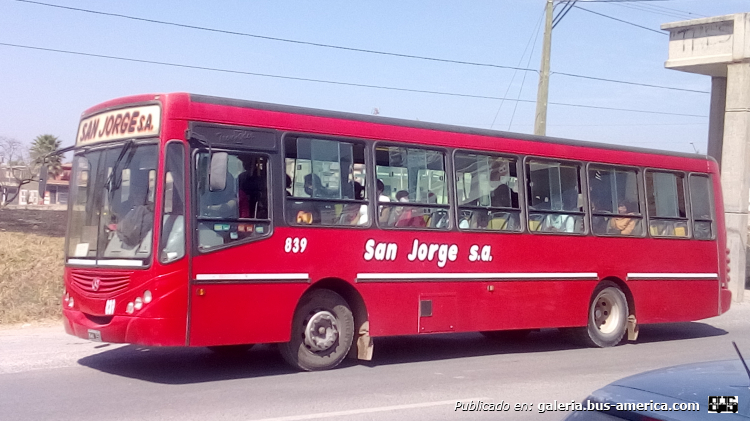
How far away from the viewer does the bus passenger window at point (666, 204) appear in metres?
13.3

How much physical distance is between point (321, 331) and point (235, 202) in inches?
75.0

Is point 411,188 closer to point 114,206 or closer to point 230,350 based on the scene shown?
point 230,350

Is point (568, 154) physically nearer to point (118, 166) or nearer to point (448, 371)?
point (448, 371)

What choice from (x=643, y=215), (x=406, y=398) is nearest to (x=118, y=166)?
(x=406, y=398)

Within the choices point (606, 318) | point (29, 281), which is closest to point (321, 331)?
point (606, 318)

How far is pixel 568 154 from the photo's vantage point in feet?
40.3

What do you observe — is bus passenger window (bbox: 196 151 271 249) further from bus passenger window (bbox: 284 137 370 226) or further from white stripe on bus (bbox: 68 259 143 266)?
white stripe on bus (bbox: 68 259 143 266)

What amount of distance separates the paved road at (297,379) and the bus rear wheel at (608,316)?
11.5 inches

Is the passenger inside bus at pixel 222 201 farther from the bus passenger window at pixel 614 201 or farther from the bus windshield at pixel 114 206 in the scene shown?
the bus passenger window at pixel 614 201

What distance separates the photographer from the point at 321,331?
9.59 meters

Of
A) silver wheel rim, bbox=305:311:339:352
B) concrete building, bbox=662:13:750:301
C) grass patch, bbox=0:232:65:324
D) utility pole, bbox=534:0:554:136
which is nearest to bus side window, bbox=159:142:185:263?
silver wheel rim, bbox=305:311:339:352

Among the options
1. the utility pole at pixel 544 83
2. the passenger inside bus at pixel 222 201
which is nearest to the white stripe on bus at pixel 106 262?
the passenger inside bus at pixel 222 201

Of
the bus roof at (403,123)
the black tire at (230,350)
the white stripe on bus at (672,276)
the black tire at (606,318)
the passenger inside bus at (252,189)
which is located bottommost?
the black tire at (230,350)

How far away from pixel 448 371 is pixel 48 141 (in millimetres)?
64015
